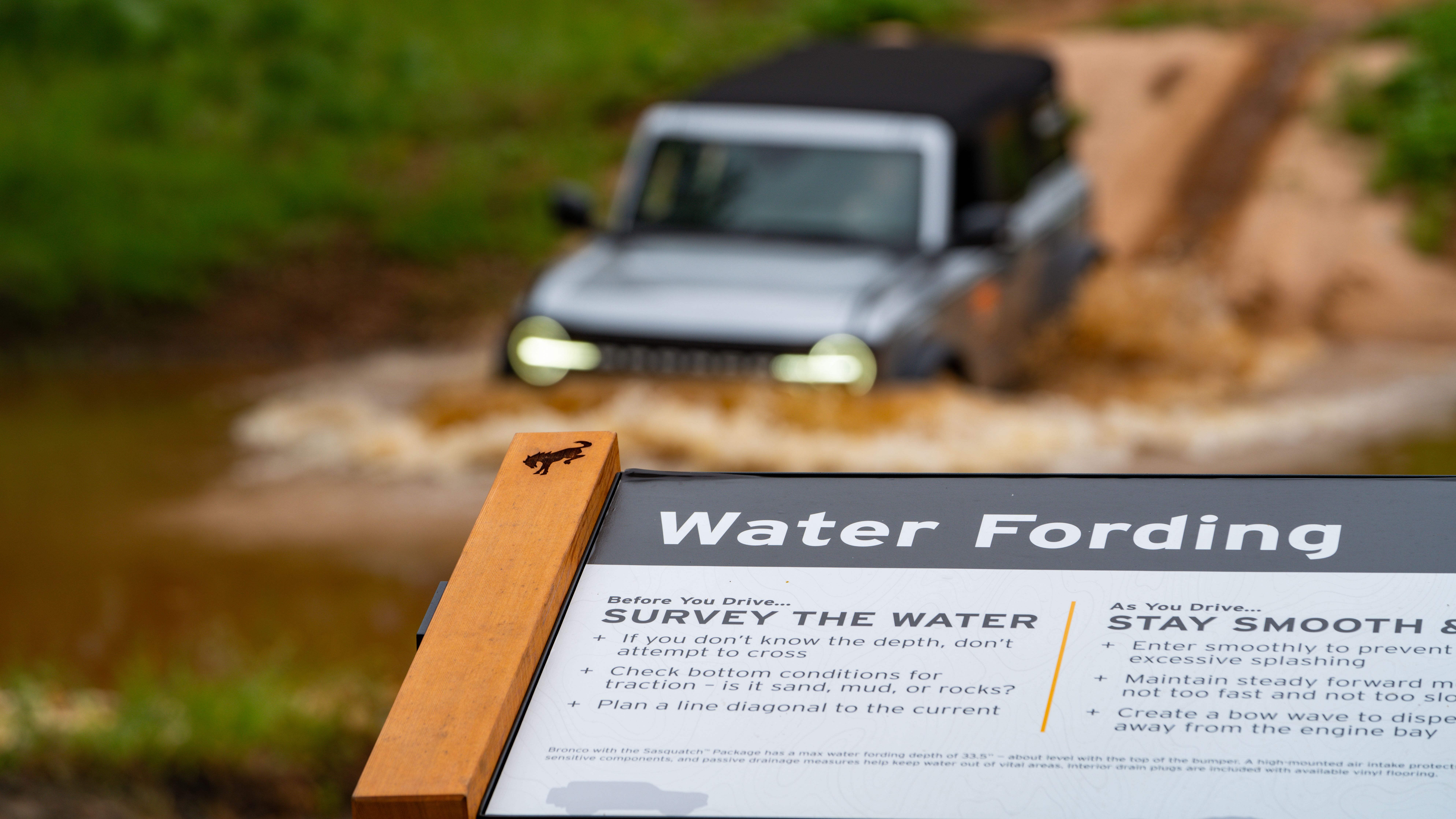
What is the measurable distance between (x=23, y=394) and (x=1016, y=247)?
22.0ft

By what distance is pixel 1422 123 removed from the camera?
12.6m

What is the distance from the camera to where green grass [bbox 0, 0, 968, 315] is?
11.7m

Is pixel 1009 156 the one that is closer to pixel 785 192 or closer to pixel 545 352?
pixel 785 192

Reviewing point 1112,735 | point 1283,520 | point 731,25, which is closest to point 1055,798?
point 1112,735

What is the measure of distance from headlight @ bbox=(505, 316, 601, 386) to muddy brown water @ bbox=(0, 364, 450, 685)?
3.04 ft

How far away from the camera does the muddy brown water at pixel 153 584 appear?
5.99m

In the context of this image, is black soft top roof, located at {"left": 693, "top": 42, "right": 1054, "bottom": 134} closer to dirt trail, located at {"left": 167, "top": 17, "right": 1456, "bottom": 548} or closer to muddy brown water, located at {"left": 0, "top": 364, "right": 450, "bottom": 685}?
dirt trail, located at {"left": 167, "top": 17, "right": 1456, "bottom": 548}

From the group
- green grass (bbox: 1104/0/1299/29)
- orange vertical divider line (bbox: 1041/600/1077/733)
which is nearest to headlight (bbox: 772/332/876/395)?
orange vertical divider line (bbox: 1041/600/1077/733)

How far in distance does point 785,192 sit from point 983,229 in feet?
3.08

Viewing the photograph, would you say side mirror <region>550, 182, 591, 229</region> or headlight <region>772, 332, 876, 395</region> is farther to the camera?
side mirror <region>550, 182, 591, 229</region>

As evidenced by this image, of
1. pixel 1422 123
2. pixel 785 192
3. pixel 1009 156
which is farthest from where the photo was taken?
pixel 1422 123

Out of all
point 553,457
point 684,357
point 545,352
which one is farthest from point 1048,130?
point 553,457

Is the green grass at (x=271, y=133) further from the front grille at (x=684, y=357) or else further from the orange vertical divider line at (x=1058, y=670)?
the orange vertical divider line at (x=1058, y=670)

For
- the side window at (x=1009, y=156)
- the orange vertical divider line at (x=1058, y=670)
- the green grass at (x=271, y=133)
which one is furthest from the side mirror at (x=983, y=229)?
the green grass at (x=271, y=133)
